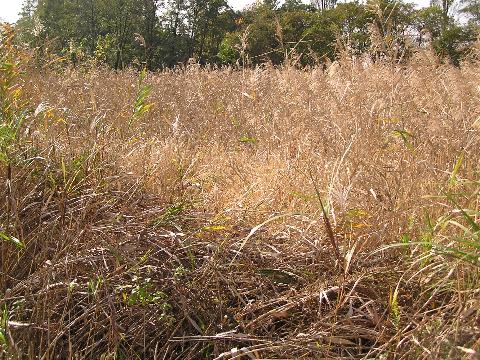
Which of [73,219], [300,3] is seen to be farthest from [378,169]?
[300,3]

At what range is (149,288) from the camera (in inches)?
71.2

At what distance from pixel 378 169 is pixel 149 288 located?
3.51ft

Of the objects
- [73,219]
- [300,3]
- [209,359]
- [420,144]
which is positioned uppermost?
[300,3]

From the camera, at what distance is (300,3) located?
107 feet

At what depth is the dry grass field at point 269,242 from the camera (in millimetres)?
1660

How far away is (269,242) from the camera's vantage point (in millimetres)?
2207

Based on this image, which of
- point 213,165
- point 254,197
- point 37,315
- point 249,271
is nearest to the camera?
point 37,315

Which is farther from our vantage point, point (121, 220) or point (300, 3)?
point (300, 3)

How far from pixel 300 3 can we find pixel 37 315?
33.2m

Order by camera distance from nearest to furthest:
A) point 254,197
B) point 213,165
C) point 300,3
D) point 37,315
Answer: point 37,315 < point 254,197 < point 213,165 < point 300,3

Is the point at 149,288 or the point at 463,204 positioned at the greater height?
the point at 463,204

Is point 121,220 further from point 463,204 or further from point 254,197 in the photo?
point 463,204

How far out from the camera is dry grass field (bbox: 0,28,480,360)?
1660mm

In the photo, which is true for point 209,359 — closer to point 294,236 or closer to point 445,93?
point 294,236
